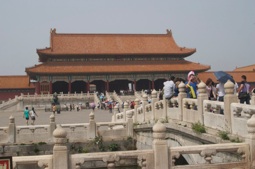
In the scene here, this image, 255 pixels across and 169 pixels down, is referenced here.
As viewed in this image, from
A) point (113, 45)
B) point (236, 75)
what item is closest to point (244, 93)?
point (113, 45)

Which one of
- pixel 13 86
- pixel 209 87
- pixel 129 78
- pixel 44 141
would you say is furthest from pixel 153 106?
pixel 13 86

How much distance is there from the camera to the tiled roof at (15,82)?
45.9 meters

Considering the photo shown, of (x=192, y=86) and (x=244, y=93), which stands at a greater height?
(x=192, y=86)

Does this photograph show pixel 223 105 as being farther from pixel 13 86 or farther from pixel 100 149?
pixel 13 86

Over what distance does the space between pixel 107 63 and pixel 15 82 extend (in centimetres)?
1320

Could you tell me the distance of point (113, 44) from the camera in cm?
4959

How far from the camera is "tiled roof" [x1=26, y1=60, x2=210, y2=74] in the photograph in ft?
141

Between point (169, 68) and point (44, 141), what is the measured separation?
3339cm

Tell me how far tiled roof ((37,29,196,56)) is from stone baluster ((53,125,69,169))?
1555 inches

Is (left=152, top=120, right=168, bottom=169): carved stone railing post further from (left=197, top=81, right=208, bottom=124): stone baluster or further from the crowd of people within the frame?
the crowd of people

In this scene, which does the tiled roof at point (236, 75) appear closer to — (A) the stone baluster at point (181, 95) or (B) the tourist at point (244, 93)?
(A) the stone baluster at point (181, 95)

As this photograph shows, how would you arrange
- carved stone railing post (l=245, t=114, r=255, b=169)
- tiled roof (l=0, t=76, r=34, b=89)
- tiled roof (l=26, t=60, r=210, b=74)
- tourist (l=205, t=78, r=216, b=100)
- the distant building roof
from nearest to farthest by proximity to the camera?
carved stone railing post (l=245, t=114, r=255, b=169)
tourist (l=205, t=78, r=216, b=100)
tiled roof (l=26, t=60, r=210, b=74)
tiled roof (l=0, t=76, r=34, b=89)
the distant building roof

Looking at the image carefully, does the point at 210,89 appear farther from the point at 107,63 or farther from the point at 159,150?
the point at 107,63

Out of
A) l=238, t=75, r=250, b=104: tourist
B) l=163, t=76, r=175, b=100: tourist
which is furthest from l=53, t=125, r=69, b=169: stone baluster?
l=163, t=76, r=175, b=100: tourist
